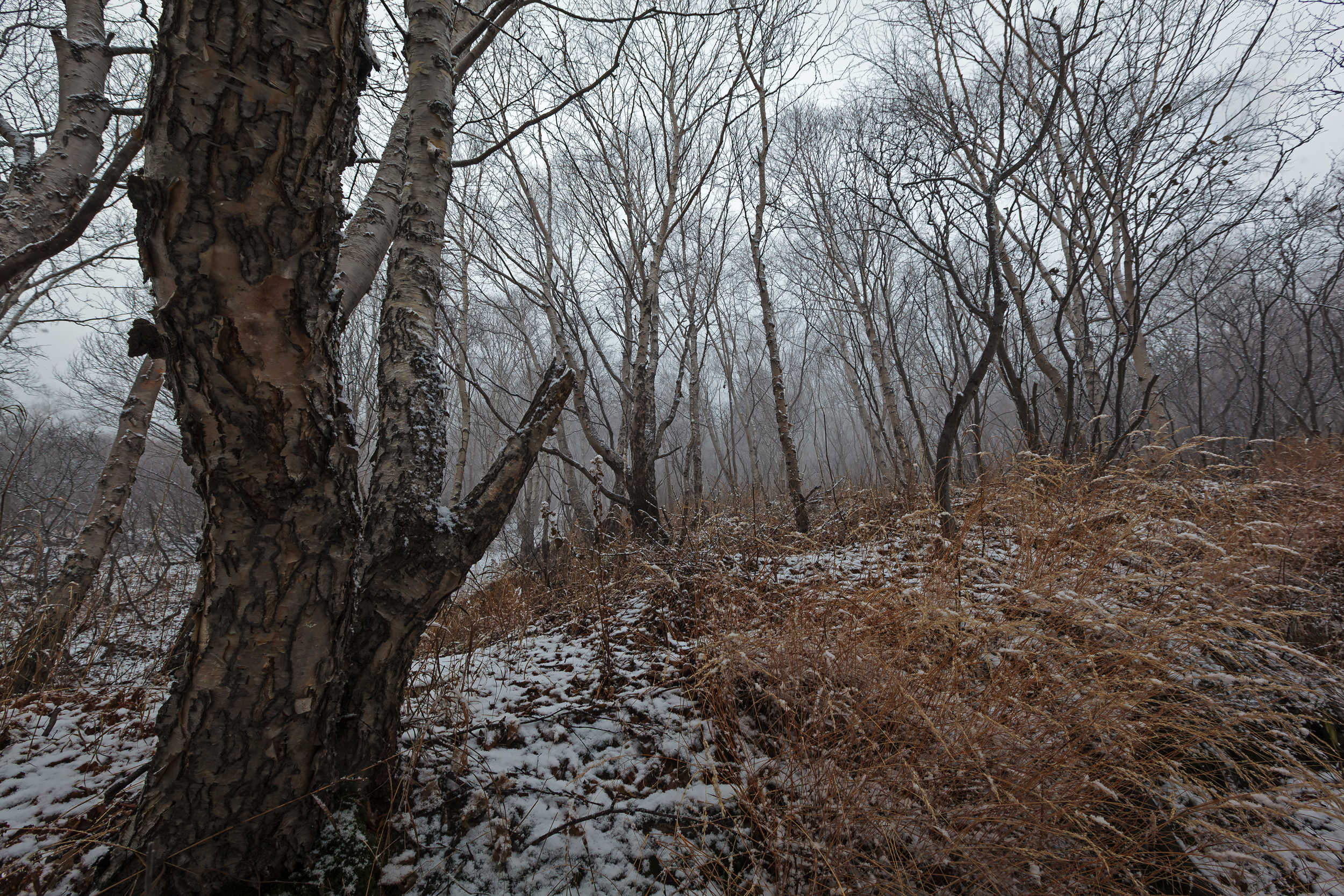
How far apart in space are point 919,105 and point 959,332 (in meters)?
2.76

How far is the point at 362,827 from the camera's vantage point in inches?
44.6

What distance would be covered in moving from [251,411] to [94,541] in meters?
3.28

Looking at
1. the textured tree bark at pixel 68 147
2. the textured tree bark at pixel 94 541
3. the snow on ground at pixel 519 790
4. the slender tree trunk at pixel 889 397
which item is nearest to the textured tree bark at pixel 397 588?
the snow on ground at pixel 519 790

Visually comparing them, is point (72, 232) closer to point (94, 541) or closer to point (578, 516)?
point (94, 541)

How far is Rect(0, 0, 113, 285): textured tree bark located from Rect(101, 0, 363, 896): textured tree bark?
257cm

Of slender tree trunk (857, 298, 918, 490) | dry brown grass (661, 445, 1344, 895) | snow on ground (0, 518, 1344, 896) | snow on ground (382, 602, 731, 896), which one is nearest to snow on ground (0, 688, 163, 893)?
snow on ground (0, 518, 1344, 896)

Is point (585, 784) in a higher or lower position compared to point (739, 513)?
lower

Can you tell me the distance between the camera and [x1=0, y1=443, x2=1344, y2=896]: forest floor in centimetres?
113

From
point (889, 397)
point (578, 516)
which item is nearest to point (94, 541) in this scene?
point (578, 516)

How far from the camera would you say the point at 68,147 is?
2.31m

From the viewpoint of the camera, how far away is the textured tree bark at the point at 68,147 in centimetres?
214

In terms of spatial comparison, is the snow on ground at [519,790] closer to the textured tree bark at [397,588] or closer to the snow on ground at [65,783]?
the snow on ground at [65,783]

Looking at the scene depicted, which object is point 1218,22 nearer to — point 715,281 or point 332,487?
point 715,281

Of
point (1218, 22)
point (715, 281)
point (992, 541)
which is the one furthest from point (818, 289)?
point (992, 541)
